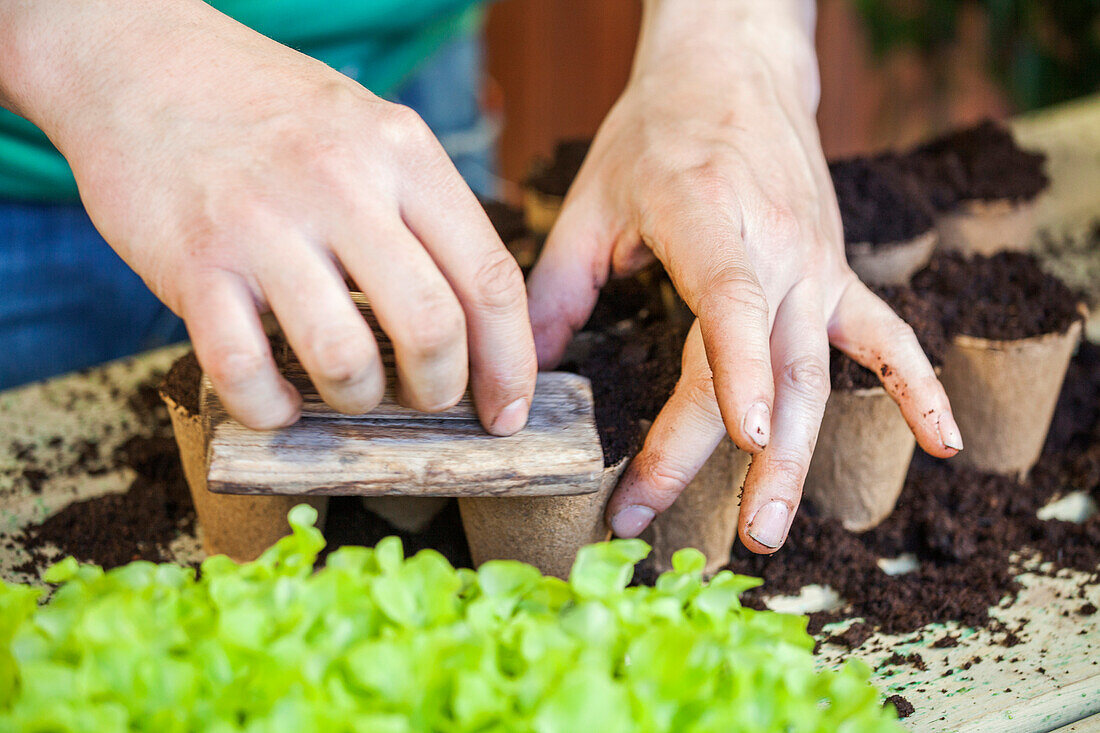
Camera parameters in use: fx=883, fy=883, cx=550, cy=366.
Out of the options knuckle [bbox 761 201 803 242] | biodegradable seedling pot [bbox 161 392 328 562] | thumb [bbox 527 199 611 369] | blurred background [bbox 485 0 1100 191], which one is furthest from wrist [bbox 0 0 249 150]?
blurred background [bbox 485 0 1100 191]

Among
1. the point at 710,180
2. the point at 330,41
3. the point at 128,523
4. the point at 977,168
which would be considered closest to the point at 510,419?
the point at 710,180

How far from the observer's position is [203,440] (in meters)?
0.70

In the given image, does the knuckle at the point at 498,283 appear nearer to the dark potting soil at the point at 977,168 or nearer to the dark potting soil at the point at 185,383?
the dark potting soil at the point at 185,383

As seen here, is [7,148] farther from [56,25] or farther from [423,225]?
[423,225]

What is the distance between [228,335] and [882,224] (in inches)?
31.1

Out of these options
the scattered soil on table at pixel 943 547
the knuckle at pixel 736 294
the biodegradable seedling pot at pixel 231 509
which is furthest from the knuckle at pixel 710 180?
the biodegradable seedling pot at pixel 231 509

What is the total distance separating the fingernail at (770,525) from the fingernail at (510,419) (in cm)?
18

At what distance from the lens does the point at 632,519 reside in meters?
0.69

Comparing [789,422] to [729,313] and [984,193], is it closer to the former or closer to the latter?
[729,313]

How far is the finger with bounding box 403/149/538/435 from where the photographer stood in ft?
1.82

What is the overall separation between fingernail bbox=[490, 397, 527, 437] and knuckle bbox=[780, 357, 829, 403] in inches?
8.9

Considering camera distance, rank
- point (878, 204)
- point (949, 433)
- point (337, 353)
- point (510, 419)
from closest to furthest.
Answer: point (337, 353) → point (510, 419) → point (949, 433) → point (878, 204)

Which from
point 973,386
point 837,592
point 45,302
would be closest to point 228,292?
point 837,592

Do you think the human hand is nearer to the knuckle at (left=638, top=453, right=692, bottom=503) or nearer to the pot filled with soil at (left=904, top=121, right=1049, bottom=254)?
the knuckle at (left=638, top=453, right=692, bottom=503)
